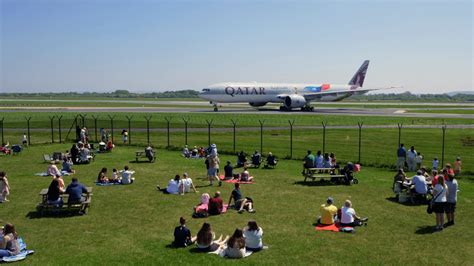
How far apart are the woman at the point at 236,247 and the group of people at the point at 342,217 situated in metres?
3.91

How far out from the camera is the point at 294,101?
85.6 metres

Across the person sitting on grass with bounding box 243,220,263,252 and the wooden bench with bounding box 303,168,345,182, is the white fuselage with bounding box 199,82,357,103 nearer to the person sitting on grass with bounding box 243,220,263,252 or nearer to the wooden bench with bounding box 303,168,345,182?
the wooden bench with bounding box 303,168,345,182

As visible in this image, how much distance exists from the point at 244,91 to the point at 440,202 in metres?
71.0

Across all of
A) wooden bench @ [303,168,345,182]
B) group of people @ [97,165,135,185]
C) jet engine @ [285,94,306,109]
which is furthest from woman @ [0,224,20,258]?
jet engine @ [285,94,306,109]

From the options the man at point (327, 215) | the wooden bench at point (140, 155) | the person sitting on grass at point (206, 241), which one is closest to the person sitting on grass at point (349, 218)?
the man at point (327, 215)

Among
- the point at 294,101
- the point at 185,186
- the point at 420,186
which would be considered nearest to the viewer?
the point at 420,186

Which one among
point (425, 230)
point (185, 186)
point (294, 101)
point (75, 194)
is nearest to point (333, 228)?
point (425, 230)

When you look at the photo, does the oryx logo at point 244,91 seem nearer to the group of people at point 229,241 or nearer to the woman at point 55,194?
the woman at point 55,194

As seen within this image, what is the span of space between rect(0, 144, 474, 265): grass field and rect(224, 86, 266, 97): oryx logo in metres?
60.6

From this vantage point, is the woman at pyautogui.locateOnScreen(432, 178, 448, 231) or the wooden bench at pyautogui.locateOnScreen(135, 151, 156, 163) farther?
the wooden bench at pyautogui.locateOnScreen(135, 151, 156, 163)

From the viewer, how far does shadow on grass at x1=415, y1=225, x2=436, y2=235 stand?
14.4 metres

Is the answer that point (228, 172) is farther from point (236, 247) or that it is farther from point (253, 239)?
point (236, 247)

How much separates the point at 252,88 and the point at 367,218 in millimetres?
71603

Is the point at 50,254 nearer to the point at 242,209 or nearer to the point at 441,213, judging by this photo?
the point at 242,209
